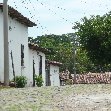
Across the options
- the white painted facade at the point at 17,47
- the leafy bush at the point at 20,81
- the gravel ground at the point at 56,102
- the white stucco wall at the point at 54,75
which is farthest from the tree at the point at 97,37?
the gravel ground at the point at 56,102

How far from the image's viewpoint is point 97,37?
4094 centimetres

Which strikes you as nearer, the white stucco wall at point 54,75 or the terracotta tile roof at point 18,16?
the terracotta tile roof at point 18,16

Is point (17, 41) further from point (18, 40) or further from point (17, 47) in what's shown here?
point (17, 47)

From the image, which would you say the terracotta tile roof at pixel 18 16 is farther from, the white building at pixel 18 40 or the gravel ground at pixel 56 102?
the gravel ground at pixel 56 102

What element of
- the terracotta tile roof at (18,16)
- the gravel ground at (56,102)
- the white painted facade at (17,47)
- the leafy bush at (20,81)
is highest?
the terracotta tile roof at (18,16)

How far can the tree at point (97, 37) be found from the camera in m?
40.5

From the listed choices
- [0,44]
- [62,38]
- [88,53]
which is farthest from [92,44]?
[62,38]

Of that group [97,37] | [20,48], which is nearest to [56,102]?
[20,48]

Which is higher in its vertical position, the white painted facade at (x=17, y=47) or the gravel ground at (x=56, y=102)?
the white painted facade at (x=17, y=47)

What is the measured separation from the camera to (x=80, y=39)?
1672 inches

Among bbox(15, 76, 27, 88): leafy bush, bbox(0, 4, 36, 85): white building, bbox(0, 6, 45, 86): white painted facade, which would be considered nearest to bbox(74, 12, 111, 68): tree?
bbox(0, 6, 45, 86): white painted facade

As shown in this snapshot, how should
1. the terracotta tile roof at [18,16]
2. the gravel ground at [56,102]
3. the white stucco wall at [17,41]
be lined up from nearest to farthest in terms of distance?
the gravel ground at [56,102], the terracotta tile roof at [18,16], the white stucco wall at [17,41]

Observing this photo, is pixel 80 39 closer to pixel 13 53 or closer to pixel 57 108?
pixel 13 53

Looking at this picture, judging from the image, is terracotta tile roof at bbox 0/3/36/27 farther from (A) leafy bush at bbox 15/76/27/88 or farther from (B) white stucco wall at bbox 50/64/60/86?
(B) white stucco wall at bbox 50/64/60/86
